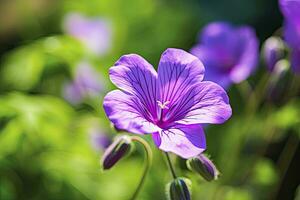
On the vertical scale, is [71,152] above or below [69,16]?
below

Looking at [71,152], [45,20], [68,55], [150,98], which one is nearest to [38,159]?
[71,152]

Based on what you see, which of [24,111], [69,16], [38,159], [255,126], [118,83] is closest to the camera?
[118,83]

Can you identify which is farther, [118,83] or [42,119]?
[42,119]

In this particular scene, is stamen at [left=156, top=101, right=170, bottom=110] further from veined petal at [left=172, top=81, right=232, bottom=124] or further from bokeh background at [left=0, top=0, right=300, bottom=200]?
bokeh background at [left=0, top=0, right=300, bottom=200]

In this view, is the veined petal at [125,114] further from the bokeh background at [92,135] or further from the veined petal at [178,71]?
the bokeh background at [92,135]

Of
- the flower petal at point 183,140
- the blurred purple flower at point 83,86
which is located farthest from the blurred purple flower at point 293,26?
the blurred purple flower at point 83,86

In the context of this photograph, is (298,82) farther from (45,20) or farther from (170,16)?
(45,20)
